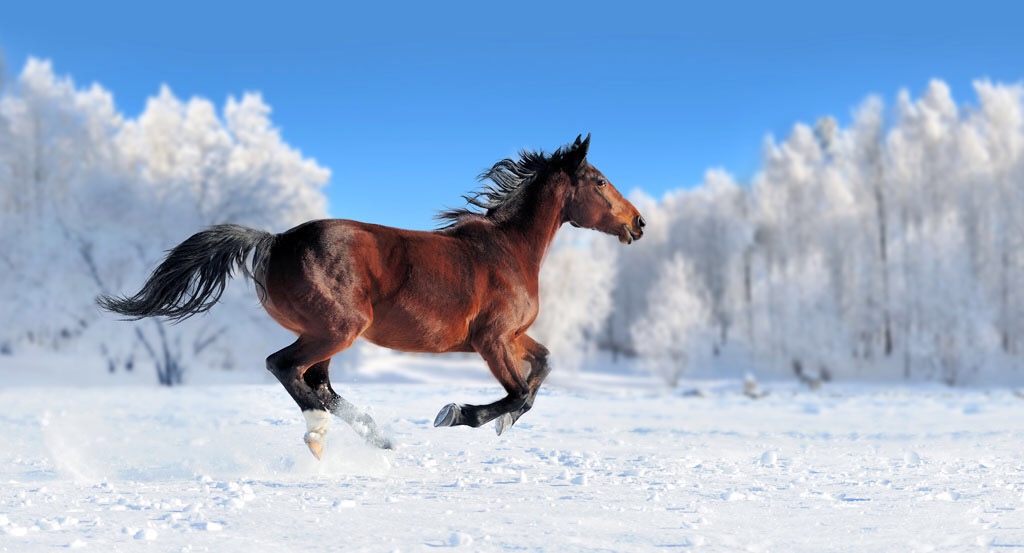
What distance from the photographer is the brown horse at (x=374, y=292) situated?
16.4ft

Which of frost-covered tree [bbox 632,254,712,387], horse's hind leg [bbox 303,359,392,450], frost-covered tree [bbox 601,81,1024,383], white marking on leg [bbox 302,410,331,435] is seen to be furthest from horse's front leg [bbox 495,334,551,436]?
frost-covered tree [bbox 632,254,712,387]

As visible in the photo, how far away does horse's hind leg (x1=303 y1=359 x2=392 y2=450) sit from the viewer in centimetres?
553

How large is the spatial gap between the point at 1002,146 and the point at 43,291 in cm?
3795

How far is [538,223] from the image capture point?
19.4ft

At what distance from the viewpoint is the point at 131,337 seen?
2527 centimetres

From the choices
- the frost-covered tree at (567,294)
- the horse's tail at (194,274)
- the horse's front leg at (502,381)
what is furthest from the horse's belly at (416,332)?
the frost-covered tree at (567,294)

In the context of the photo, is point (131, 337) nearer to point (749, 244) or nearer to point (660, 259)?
point (749, 244)

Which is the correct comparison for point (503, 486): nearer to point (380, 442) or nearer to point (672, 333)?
point (380, 442)

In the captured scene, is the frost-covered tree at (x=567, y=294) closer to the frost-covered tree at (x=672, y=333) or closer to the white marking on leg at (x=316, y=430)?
the frost-covered tree at (x=672, y=333)

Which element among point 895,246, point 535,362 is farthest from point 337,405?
point 895,246

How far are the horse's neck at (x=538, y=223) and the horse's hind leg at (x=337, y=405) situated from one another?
1559 millimetres

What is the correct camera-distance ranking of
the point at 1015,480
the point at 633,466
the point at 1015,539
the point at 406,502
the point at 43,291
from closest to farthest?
the point at 1015,539, the point at 406,502, the point at 1015,480, the point at 633,466, the point at 43,291

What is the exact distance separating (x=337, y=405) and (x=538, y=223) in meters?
1.90

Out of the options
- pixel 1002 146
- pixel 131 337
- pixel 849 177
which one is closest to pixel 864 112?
pixel 849 177
